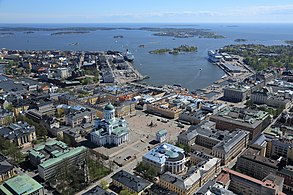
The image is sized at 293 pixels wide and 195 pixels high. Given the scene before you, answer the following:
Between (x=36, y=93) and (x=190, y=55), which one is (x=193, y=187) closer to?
(x=36, y=93)

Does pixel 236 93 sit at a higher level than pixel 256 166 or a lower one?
higher

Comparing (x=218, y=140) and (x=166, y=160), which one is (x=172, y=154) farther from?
(x=218, y=140)

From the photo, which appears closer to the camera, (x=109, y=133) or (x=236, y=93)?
(x=109, y=133)

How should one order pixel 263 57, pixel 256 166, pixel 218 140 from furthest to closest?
pixel 263 57 → pixel 218 140 → pixel 256 166

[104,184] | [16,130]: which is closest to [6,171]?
[16,130]

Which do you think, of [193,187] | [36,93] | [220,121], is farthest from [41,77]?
[193,187]

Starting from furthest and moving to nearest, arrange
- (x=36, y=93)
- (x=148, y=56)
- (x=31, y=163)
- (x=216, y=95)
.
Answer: (x=148, y=56), (x=216, y=95), (x=36, y=93), (x=31, y=163)

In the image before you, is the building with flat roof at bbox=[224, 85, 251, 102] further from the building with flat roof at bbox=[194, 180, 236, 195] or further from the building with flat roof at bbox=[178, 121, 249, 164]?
the building with flat roof at bbox=[194, 180, 236, 195]
